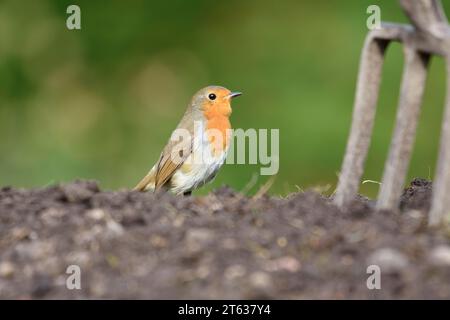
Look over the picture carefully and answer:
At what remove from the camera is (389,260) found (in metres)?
3.08

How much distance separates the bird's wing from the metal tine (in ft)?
7.68

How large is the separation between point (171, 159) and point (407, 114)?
2.50m

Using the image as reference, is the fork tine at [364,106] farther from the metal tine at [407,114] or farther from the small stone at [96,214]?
the small stone at [96,214]

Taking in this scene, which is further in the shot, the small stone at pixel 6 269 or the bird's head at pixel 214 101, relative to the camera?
the bird's head at pixel 214 101

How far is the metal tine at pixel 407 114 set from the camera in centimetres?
353

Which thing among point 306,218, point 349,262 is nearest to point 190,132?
point 306,218

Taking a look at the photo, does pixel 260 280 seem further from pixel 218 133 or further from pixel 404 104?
pixel 218 133

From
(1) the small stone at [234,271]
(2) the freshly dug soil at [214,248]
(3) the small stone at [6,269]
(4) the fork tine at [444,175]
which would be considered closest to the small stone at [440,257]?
(2) the freshly dug soil at [214,248]

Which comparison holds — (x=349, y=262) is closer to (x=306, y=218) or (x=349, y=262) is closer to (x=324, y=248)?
(x=324, y=248)

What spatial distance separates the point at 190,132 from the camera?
5.94 m

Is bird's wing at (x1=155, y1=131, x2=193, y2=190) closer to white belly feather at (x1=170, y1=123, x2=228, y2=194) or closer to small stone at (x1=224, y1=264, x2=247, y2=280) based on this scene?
white belly feather at (x1=170, y1=123, x2=228, y2=194)

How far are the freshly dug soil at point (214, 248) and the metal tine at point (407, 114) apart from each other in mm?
169

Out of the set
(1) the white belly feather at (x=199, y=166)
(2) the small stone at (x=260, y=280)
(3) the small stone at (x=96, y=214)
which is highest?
(1) the white belly feather at (x=199, y=166)
